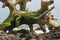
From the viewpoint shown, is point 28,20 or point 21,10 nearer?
point 28,20

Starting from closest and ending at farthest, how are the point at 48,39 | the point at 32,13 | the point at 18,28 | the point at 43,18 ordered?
the point at 48,39
the point at 43,18
the point at 32,13
the point at 18,28

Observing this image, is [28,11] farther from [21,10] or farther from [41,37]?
[41,37]

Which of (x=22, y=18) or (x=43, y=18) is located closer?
(x=43, y=18)

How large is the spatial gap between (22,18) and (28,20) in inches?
2.8

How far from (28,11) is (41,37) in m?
0.48

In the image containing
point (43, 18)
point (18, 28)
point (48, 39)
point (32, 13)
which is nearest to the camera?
point (48, 39)

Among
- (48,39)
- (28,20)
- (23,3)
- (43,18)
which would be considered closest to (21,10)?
(23,3)

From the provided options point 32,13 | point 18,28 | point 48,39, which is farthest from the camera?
point 18,28

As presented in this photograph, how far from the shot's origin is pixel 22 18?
2570mm

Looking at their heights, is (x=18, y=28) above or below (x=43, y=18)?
below

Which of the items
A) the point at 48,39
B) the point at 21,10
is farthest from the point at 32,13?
the point at 48,39

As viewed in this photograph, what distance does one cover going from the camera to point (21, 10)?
275 centimetres

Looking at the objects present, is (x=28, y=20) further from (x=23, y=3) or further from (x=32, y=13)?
(x=23, y=3)

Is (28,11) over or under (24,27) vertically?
over
